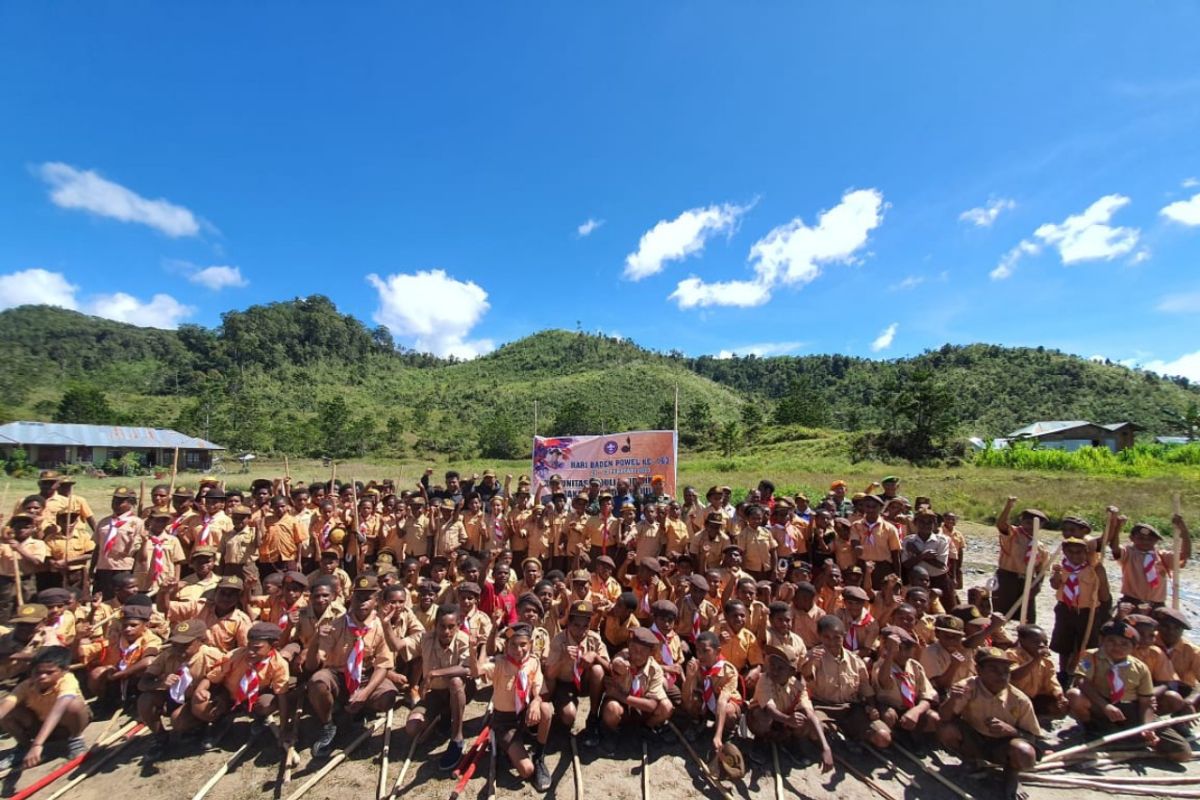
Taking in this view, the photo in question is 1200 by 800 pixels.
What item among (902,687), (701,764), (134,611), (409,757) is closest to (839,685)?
(902,687)

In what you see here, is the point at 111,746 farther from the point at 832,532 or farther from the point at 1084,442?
the point at 1084,442

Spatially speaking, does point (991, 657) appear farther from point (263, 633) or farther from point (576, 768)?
point (263, 633)

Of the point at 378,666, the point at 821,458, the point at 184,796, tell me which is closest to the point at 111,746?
the point at 184,796

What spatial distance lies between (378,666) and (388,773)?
0.96 meters

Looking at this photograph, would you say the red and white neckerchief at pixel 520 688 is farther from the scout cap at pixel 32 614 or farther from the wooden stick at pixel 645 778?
the scout cap at pixel 32 614

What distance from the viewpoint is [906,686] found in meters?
5.30

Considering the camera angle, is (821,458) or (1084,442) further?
(1084,442)

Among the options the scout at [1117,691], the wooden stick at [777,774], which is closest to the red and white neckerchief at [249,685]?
the wooden stick at [777,774]

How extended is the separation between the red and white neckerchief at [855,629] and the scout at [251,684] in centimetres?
561

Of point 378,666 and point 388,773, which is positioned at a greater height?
point 378,666

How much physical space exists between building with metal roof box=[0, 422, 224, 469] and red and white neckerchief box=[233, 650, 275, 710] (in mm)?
38179

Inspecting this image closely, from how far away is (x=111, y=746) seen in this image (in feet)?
17.0

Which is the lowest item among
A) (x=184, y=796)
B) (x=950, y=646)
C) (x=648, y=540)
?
(x=184, y=796)

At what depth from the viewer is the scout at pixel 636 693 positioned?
5.33 meters
